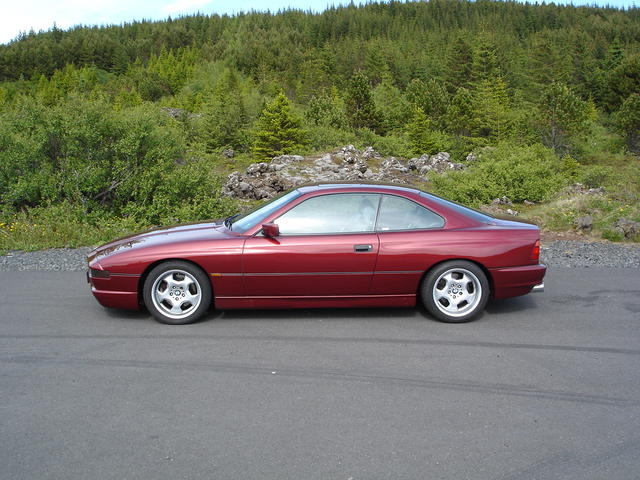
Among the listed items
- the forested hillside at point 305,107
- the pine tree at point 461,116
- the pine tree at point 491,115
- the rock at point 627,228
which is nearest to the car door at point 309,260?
the forested hillside at point 305,107

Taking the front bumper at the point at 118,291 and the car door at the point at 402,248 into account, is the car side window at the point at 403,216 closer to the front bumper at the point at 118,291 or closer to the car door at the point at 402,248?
the car door at the point at 402,248

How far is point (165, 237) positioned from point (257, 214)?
980 millimetres

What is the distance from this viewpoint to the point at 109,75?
14350 cm

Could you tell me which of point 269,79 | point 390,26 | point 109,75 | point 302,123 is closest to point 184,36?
point 109,75

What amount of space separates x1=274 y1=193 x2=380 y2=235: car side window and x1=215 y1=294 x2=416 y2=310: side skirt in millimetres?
653

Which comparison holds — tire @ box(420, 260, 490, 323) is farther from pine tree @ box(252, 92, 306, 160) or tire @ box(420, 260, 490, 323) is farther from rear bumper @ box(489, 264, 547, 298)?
pine tree @ box(252, 92, 306, 160)

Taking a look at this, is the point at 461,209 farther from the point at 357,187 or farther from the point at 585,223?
the point at 585,223

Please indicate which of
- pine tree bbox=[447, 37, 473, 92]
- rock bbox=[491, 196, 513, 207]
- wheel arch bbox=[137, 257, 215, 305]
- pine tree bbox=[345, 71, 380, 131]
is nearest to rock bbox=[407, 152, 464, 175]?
rock bbox=[491, 196, 513, 207]

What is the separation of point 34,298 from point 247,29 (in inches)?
6573

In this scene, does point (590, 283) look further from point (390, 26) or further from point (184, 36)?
point (184, 36)

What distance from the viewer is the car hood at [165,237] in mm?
6219

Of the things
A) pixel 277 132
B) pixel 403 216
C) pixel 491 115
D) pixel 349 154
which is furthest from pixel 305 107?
pixel 403 216

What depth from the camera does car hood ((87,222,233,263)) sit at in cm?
622

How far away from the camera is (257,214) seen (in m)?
6.60
